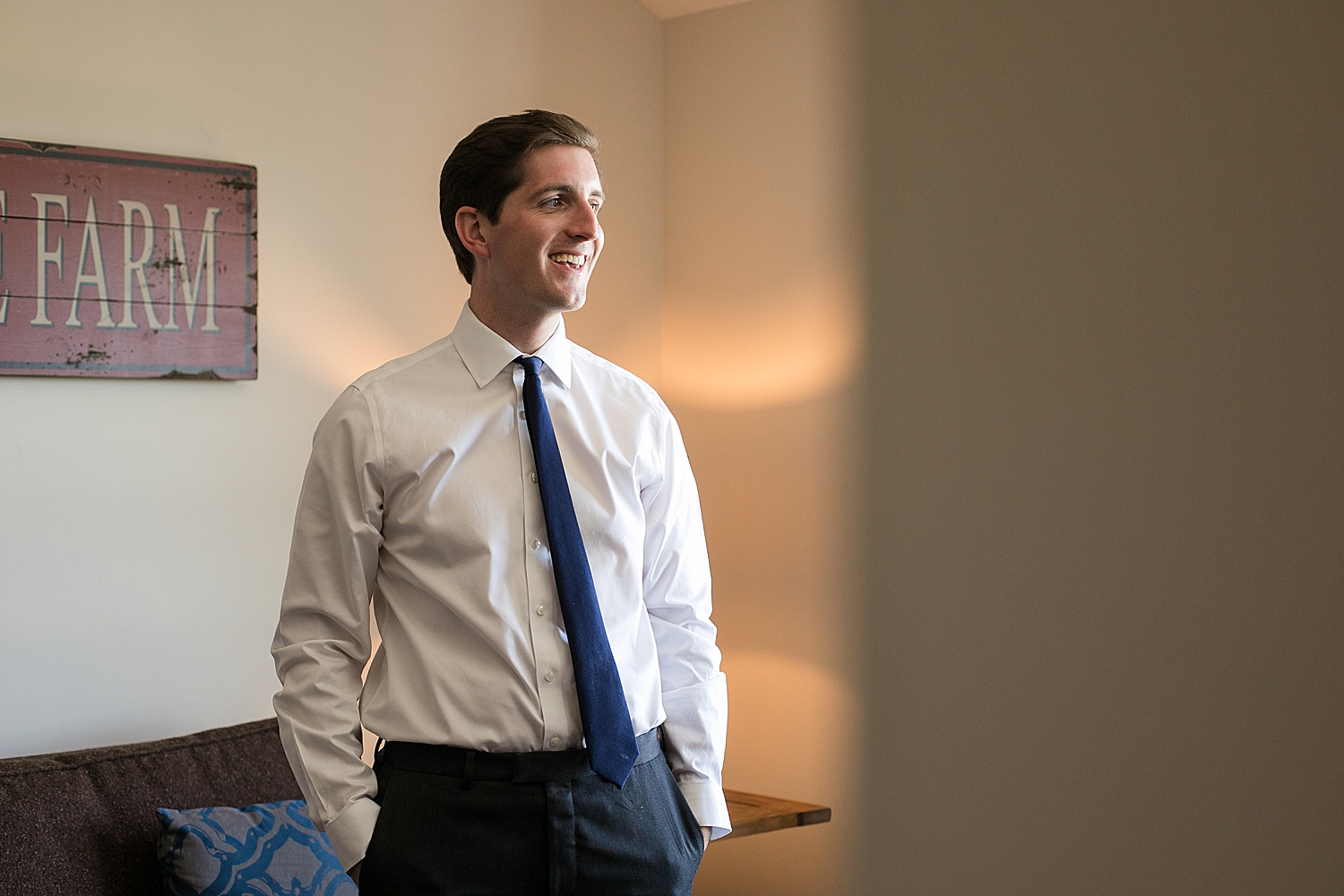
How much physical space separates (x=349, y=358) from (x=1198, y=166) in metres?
1.75

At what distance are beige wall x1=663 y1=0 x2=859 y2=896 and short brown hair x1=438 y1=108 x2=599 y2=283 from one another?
53.4 inches

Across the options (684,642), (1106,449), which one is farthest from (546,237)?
(1106,449)

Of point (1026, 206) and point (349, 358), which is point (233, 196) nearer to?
point (349, 358)

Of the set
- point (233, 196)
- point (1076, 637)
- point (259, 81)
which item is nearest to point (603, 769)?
point (1076, 637)

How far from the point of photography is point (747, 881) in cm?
296

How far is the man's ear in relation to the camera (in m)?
1.62

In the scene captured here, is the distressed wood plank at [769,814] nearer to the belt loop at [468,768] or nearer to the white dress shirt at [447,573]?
the white dress shirt at [447,573]

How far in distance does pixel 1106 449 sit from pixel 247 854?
1.73 m

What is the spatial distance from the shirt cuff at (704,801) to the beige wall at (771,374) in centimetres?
118

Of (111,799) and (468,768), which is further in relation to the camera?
(111,799)

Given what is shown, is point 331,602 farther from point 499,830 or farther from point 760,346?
point 760,346

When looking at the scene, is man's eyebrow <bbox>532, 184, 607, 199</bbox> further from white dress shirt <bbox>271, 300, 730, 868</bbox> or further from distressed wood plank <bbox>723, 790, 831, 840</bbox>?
distressed wood plank <bbox>723, 790, 831, 840</bbox>

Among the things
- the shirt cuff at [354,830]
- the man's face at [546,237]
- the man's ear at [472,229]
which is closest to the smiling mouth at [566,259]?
the man's face at [546,237]

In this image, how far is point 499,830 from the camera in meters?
1.43
